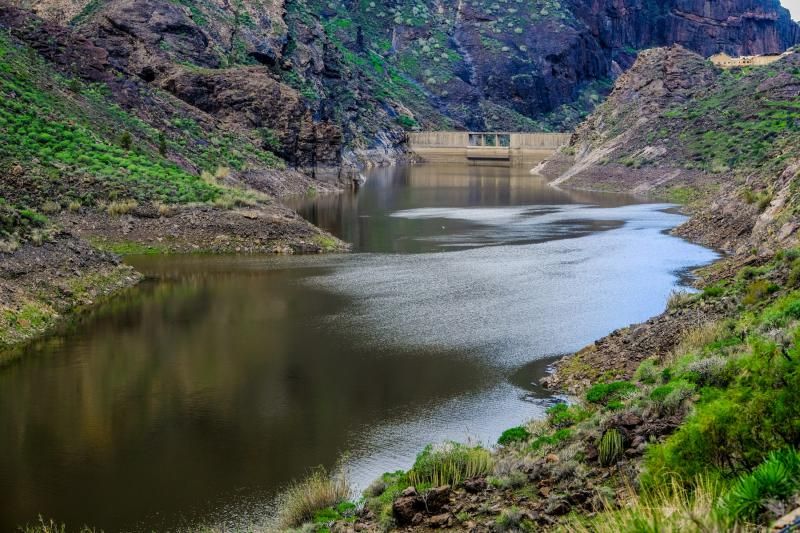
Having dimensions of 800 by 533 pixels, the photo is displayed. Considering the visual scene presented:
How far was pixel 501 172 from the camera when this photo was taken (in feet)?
415

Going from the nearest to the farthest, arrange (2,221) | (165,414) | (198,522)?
(198,522)
(165,414)
(2,221)

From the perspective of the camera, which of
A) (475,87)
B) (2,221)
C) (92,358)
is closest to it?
(92,358)

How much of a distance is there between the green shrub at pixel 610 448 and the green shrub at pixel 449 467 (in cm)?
197

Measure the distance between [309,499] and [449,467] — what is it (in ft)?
7.82

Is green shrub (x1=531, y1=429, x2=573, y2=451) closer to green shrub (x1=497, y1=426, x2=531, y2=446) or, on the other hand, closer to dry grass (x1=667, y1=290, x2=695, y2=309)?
green shrub (x1=497, y1=426, x2=531, y2=446)

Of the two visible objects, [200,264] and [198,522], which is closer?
[198,522]

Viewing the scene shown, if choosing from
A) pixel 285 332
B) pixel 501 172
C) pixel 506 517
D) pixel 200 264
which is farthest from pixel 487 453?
pixel 501 172

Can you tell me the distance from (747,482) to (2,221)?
33.1 meters

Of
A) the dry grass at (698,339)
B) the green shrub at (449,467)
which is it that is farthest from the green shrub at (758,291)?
the green shrub at (449,467)

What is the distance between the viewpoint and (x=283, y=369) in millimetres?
26844

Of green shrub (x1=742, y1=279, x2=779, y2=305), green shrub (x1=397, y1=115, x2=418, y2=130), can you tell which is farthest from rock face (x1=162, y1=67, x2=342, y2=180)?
green shrub (x1=742, y1=279, x2=779, y2=305)

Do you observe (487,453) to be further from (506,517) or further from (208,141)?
(208,141)

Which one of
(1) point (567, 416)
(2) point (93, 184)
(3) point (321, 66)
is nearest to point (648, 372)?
(1) point (567, 416)

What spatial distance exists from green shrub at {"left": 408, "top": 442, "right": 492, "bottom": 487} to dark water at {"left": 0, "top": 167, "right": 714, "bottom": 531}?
2.42 meters
